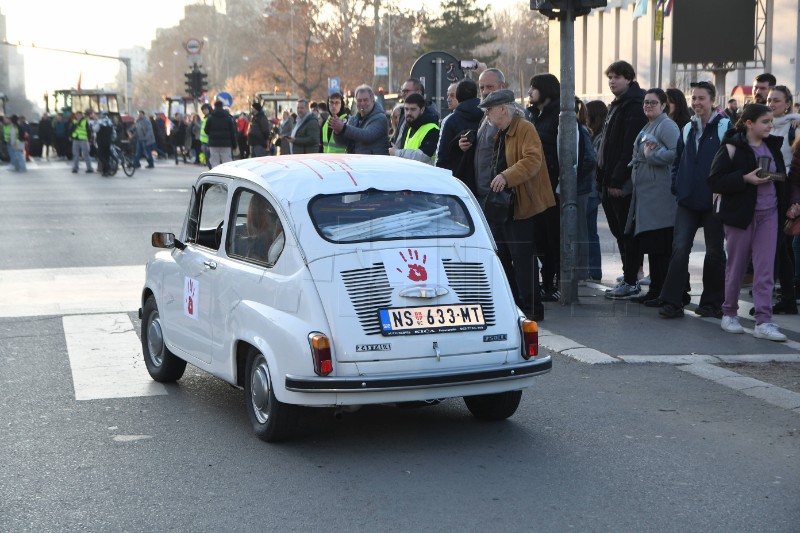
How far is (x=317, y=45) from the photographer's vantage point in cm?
7756

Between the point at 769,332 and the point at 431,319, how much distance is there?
13.9ft

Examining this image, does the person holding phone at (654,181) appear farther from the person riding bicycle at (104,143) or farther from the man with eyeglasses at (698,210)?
the person riding bicycle at (104,143)

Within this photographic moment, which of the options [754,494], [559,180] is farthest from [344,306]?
[559,180]

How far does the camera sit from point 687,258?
10641 millimetres

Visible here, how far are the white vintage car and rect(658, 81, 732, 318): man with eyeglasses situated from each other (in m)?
3.78

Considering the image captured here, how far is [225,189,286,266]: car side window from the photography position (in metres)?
6.87

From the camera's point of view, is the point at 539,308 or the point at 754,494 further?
the point at 539,308

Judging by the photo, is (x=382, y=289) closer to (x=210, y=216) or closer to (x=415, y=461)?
(x=415, y=461)

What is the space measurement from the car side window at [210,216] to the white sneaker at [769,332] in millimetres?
4576

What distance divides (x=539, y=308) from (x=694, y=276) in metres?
3.36

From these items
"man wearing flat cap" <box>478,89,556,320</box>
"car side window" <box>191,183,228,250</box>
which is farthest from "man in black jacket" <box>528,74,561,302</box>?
"car side window" <box>191,183,228,250</box>

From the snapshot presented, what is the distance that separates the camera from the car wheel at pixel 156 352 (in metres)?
8.15

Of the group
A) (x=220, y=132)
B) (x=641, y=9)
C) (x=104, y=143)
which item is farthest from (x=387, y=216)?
(x=641, y=9)

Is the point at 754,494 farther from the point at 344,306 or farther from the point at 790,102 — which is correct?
the point at 790,102
